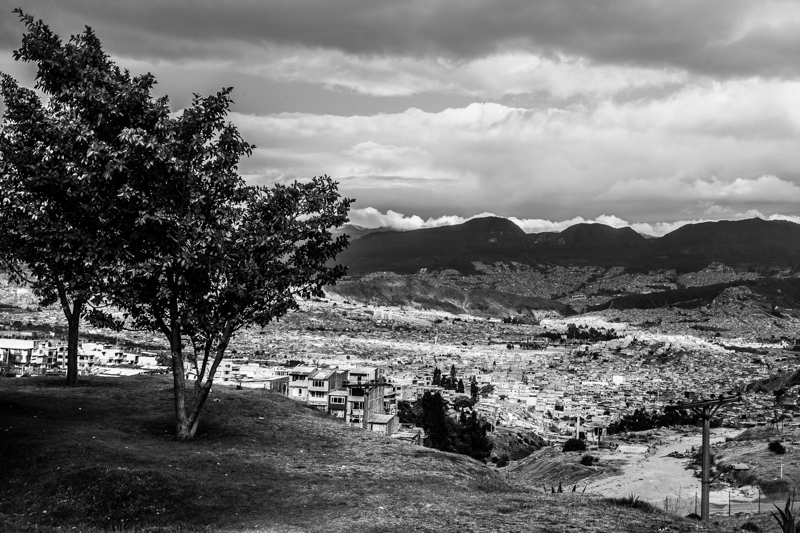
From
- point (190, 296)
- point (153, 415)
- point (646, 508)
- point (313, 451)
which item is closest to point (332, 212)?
point (190, 296)

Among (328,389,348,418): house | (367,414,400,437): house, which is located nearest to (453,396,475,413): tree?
(328,389,348,418): house

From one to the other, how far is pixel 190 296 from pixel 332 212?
133 inches

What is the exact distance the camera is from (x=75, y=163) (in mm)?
14266

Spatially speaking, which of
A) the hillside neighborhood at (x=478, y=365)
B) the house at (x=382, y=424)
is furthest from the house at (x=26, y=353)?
the house at (x=382, y=424)

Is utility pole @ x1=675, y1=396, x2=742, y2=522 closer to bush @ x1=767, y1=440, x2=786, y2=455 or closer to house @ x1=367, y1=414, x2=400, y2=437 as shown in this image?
house @ x1=367, y1=414, x2=400, y2=437

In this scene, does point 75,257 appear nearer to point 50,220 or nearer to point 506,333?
point 50,220

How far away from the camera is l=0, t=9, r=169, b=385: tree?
14.1 meters

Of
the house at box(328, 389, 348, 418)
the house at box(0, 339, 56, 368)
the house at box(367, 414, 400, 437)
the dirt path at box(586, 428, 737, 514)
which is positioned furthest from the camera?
the house at box(0, 339, 56, 368)

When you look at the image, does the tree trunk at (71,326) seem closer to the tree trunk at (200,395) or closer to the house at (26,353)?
the tree trunk at (200,395)

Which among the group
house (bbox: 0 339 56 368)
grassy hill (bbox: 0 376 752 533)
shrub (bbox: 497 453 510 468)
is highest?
grassy hill (bbox: 0 376 752 533)

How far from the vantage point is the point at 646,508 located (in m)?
12.7

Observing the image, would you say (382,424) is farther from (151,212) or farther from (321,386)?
(151,212)

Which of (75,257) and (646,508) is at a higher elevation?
(75,257)

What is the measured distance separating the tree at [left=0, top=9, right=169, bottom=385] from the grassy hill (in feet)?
9.77
